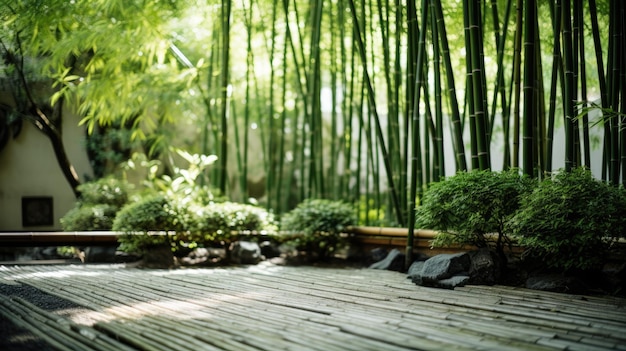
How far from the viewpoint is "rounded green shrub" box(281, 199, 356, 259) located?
467 cm

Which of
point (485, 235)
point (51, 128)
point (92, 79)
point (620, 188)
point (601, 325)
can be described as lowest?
point (601, 325)

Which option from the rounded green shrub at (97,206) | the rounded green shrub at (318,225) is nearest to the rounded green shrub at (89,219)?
the rounded green shrub at (97,206)

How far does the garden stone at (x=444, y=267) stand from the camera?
3.37m

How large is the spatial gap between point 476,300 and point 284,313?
93cm

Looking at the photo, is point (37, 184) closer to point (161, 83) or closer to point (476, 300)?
point (161, 83)

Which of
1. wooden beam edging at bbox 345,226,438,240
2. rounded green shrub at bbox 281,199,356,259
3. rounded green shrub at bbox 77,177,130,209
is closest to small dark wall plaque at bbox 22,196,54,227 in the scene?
rounded green shrub at bbox 77,177,130,209

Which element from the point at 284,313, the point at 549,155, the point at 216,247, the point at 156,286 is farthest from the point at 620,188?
the point at 216,247

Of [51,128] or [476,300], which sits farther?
[51,128]

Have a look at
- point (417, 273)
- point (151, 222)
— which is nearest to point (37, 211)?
point (151, 222)

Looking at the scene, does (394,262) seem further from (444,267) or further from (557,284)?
(557,284)

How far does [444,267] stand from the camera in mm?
3430

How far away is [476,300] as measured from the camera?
2.83 m

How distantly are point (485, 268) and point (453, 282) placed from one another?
24 cm

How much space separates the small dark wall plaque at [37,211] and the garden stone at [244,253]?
218 cm
